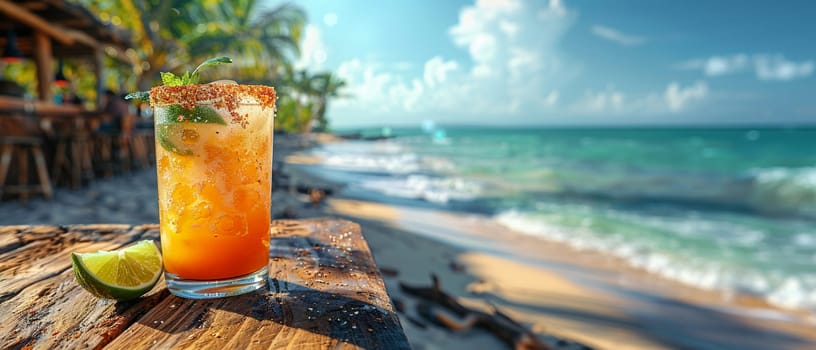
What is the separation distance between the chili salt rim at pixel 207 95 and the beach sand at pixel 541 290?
251 centimetres

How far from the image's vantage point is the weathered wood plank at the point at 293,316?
62 cm

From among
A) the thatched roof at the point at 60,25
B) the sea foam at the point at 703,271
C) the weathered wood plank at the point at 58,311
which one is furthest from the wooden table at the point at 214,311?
the thatched roof at the point at 60,25

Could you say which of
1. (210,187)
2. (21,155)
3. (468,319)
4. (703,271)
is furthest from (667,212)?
(210,187)

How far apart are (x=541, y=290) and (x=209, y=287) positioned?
14.7ft

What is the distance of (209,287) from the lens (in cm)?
80

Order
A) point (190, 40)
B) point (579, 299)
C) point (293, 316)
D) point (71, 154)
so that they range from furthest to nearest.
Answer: point (190, 40), point (71, 154), point (579, 299), point (293, 316)

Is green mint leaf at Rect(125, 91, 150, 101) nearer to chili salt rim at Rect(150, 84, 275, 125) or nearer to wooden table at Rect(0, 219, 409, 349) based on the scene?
chili salt rim at Rect(150, 84, 275, 125)

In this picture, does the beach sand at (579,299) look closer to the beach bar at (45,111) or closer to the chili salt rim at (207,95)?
the chili salt rim at (207,95)

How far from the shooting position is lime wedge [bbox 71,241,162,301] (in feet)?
2.41

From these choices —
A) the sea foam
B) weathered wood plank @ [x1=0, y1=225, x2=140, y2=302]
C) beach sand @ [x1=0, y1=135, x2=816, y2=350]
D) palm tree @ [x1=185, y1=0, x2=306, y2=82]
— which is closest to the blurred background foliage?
palm tree @ [x1=185, y1=0, x2=306, y2=82]

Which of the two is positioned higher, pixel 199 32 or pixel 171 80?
pixel 199 32

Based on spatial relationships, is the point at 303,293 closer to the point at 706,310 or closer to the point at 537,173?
the point at 706,310

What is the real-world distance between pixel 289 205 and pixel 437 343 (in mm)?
4096

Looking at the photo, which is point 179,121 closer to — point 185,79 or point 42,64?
point 185,79
